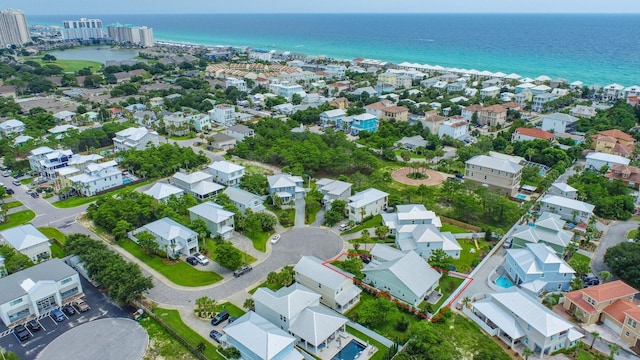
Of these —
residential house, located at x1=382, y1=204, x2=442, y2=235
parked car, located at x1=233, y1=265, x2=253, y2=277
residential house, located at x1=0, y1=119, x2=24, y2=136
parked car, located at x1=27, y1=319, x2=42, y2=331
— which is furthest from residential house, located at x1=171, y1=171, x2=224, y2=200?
residential house, located at x1=0, y1=119, x2=24, y2=136

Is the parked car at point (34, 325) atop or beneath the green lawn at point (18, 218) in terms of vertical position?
A: atop

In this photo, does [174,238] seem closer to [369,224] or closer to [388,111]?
[369,224]

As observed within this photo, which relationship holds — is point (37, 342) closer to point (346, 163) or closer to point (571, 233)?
point (346, 163)

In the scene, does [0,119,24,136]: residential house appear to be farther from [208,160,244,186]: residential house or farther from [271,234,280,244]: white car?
[271,234,280,244]: white car

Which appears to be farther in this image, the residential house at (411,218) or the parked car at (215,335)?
the residential house at (411,218)

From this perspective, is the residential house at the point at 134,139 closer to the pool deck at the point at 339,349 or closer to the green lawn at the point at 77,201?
the green lawn at the point at 77,201

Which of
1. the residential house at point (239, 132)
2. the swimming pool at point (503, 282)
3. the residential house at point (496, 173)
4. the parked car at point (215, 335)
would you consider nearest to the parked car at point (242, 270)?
the parked car at point (215, 335)
